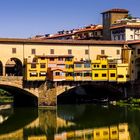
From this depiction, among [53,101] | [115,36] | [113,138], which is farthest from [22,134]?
[115,36]

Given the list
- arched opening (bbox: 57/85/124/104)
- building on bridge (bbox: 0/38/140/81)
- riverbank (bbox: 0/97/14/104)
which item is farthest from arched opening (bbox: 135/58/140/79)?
riverbank (bbox: 0/97/14/104)

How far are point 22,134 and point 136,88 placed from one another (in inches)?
787

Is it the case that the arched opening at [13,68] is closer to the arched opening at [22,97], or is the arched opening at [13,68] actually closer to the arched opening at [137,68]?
the arched opening at [22,97]

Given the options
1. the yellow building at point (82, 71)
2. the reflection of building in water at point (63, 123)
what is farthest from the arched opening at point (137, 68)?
the reflection of building in water at point (63, 123)

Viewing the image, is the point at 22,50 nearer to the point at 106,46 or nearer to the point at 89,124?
the point at 106,46

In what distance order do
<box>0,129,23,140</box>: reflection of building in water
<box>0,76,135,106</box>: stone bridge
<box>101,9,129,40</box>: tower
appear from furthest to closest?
<box>101,9,129,40</box>: tower → <box>0,76,135,106</box>: stone bridge → <box>0,129,23,140</box>: reflection of building in water

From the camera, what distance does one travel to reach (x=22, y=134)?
36.2 m

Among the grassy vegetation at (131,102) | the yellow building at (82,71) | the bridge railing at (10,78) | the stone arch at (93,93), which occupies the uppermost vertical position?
the yellow building at (82,71)

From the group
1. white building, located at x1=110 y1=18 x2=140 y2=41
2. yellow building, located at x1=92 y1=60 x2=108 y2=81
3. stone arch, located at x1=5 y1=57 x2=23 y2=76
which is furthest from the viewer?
white building, located at x1=110 y1=18 x2=140 y2=41

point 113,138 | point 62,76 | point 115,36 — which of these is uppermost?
point 115,36

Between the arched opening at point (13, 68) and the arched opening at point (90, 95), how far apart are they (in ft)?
16.3

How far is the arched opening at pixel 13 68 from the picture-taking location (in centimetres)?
5169

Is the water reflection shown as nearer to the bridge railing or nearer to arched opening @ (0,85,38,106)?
arched opening @ (0,85,38,106)

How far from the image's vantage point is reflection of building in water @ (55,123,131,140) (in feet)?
113
